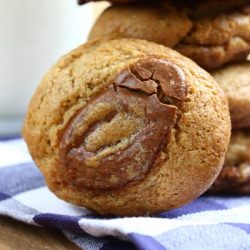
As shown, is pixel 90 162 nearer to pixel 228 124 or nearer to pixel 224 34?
pixel 228 124

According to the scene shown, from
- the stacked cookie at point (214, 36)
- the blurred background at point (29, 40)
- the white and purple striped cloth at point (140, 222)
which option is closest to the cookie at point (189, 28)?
the stacked cookie at point (214, 36)

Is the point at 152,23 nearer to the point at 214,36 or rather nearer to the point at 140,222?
the point at 214,36

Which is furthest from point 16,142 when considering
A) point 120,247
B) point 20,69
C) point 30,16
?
point 120,247

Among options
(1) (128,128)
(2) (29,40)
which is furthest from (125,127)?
(2) (29,40)

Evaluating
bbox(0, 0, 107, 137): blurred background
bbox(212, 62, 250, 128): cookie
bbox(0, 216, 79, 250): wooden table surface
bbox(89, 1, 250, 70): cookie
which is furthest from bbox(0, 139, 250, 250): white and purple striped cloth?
bbox(0, 0, 107, 137): blurred background

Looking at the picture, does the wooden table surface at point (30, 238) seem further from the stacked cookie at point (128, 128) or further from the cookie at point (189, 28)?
→ the cookie at point (189, 28)
